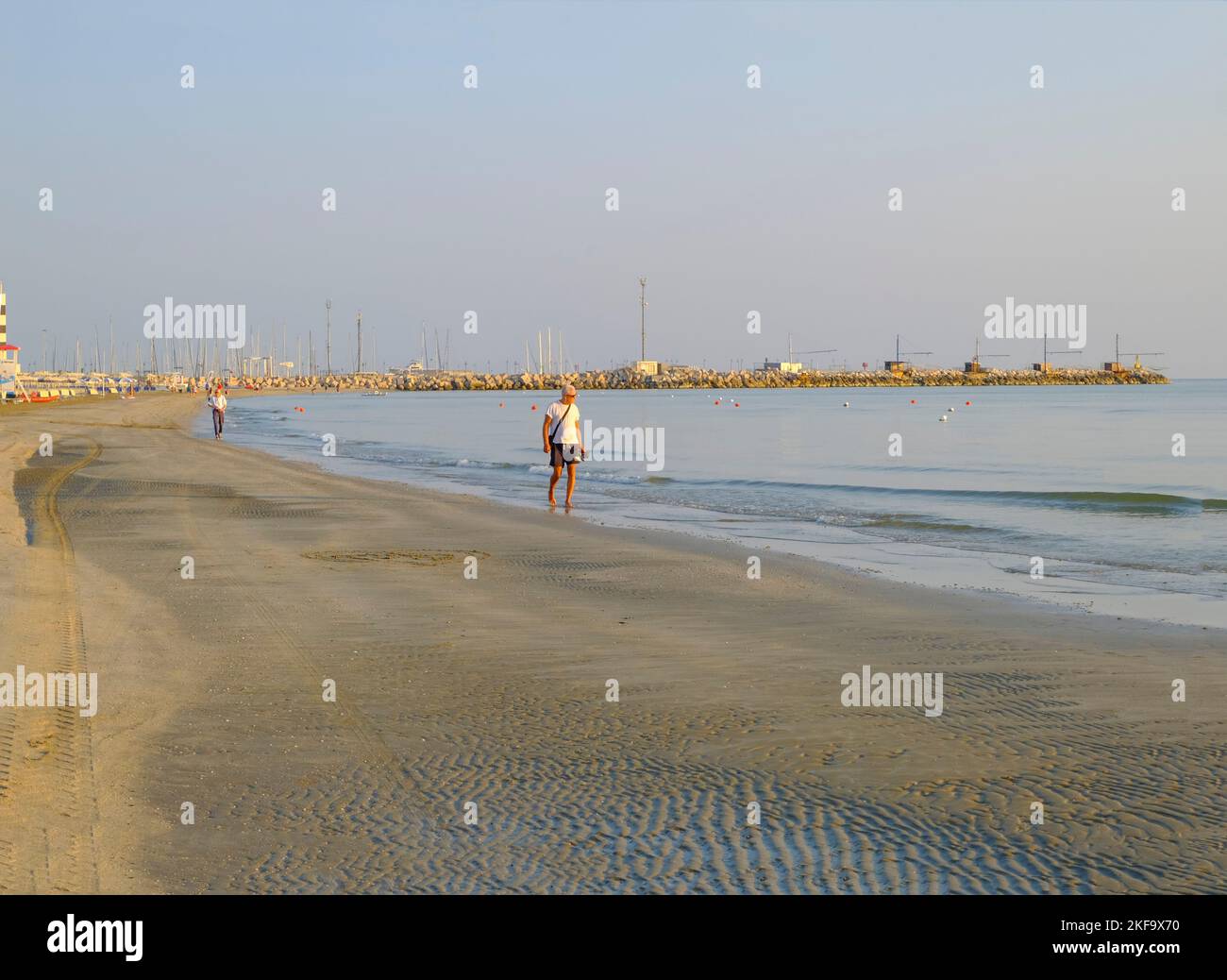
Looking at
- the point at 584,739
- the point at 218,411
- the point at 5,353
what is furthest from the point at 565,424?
the point at 5,353

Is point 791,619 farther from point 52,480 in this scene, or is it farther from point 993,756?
point 52,480

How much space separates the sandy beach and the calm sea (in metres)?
2.66

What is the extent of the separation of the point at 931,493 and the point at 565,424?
9.80 metres

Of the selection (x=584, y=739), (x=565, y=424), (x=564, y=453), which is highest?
(x=565, y=424)

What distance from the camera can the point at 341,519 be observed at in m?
18.1

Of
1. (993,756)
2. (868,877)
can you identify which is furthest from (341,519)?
(868,877)

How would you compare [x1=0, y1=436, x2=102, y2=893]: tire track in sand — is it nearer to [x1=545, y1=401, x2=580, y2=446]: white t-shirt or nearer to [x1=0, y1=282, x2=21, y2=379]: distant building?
[x1=545, y1=401, x2=580, y2=446]: white t-shirt

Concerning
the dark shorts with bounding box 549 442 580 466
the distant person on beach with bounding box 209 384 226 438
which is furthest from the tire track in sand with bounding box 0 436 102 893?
the distant person on beach with bounding box 209 384 226 438

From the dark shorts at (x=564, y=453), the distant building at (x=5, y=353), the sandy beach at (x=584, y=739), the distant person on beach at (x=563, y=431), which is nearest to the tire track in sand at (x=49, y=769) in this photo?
the sandy beach at (x=584, y=739)

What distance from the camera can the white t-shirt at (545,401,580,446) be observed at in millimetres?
20438

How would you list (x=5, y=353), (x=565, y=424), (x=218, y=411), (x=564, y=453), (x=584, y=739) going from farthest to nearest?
1. (x=5, y=353)
2. (x=218, y=411)
3. (x=564, y=453)
4. (x=565, y=424)
5. (x=584, y=739)

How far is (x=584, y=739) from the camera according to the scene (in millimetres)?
6457

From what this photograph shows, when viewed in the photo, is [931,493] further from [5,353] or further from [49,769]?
[5,353]

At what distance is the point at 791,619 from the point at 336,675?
4.05 meters
